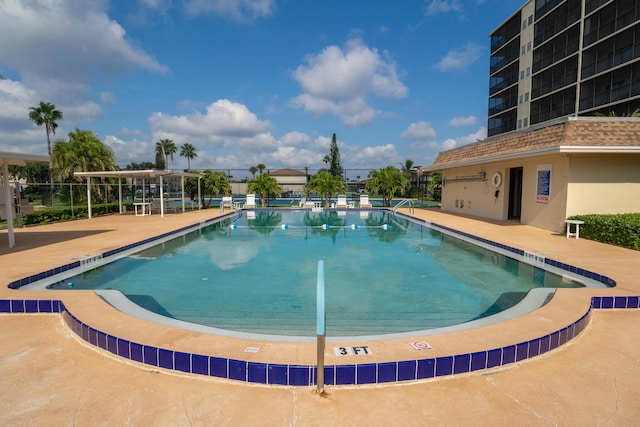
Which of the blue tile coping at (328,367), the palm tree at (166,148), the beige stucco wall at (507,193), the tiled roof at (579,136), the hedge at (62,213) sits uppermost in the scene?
the palm tree at (166,148)

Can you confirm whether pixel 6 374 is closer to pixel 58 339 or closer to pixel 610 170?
pixel 58 339

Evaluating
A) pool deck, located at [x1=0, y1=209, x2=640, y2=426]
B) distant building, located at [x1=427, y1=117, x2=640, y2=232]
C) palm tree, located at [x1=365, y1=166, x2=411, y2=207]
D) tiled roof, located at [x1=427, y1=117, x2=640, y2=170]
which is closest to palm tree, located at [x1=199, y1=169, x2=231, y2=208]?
palm tree, located at [x1=365, y1=166, x2=411, y2=207]

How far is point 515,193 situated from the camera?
49.5ft

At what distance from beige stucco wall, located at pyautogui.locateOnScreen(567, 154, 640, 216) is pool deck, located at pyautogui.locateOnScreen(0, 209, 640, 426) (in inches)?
283

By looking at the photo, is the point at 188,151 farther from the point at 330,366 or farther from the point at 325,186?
the point at 330,366

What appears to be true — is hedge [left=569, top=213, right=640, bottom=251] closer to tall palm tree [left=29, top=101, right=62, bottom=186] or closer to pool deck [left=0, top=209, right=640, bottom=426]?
pool deck [left=0, top=209, right=640, bottom=426]

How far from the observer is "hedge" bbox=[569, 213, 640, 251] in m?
7.82

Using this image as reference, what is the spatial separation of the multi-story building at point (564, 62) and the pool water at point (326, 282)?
15.7 meters

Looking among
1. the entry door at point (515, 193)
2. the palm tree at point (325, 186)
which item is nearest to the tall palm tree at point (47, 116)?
the palm tree at point (325, 186)

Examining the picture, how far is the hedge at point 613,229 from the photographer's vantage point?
7.82 meters

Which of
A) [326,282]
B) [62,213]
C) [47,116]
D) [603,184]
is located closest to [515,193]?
[603,184]

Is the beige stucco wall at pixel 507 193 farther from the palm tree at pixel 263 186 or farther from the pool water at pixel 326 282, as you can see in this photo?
the palm tree at pixel 263 186

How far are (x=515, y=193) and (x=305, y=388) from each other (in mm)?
15138

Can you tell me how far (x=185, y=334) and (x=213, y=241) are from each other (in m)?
7.63
